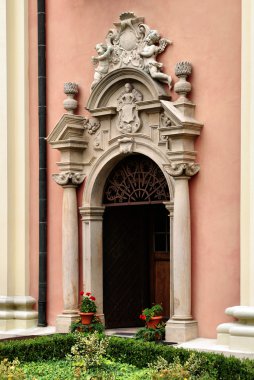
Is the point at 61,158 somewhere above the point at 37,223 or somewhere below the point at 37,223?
above

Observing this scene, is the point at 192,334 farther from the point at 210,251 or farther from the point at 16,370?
the point at 16,370

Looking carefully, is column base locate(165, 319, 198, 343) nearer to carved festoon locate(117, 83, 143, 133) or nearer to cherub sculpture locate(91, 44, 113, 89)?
carved festoon locate(117, 83, 143, 133)

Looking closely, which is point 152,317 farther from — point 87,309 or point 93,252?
point 93,252

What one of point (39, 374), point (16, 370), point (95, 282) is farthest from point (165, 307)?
point (16, 370)

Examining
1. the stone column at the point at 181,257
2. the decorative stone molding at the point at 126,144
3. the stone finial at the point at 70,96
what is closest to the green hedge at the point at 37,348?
the stone column at the point at 181,257

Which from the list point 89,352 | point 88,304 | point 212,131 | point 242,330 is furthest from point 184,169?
point 89,352

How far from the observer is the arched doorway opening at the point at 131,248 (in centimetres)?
1555

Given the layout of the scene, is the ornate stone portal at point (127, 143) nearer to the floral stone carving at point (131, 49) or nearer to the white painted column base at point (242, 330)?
the floral stone carving at point (131, 49)

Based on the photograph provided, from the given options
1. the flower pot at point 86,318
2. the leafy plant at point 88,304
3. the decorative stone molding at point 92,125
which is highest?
the decorative stone molding at point 92,125

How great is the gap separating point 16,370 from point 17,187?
5.85 metres

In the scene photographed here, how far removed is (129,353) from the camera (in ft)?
42.9

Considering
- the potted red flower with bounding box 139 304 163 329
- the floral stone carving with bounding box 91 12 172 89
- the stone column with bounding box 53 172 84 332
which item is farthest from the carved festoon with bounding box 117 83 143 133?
the potted red flower with bounding box 139 304 163 329

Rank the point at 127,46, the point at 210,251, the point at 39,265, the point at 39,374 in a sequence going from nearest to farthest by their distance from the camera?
the point at 39,374 → the point at 210,251 → the point at 127,46 → the point at 39,265

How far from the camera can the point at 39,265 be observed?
16500 mm
